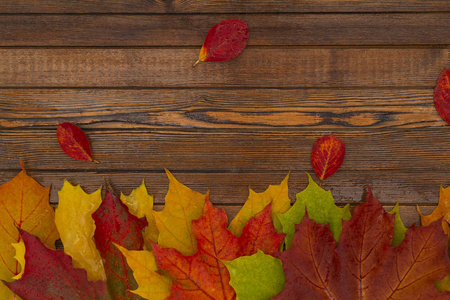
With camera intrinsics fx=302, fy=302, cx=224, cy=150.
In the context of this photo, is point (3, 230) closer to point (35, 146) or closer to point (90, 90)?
point (35, 146)

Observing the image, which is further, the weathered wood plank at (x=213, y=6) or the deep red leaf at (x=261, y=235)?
the weathered wood plank at (x=213, y=6)

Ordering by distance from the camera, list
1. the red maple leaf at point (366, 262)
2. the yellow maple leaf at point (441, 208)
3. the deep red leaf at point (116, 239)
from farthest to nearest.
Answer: the yellow maple leaf at point (441, 208), the deep red leaf at point (116, 239), the red maple leaf at point (366, 262)

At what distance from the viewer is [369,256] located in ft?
1.78

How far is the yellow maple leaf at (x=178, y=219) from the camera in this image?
0.64 metres

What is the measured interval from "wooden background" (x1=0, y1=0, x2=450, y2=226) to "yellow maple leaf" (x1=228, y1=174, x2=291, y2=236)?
0.09m

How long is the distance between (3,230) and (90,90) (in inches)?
16.2

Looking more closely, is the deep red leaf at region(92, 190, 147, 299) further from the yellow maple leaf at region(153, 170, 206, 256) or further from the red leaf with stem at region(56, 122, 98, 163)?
the red leaf with stem at region(56, 122, 98, 163)

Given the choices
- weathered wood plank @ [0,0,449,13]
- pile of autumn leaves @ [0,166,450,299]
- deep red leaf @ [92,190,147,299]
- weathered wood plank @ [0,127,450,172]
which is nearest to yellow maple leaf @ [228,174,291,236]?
pile of autumn leaves @ [0,166,450,299]

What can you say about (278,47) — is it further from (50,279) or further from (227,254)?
(50,279)

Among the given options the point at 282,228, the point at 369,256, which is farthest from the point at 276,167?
the point at 369,256

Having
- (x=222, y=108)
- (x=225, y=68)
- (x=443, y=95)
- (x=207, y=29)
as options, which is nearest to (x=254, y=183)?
(x=222, y=108)

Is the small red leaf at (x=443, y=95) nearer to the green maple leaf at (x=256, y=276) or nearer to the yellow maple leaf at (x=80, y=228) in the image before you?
the green maple leaf at (x=256, y=276)

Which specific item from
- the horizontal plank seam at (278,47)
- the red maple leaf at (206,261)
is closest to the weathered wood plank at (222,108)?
the horizontal plank seam at (278,47)

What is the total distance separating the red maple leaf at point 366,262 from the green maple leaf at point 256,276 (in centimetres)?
4
